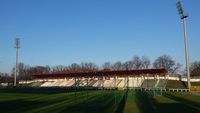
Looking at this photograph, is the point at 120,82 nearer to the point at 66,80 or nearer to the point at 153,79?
the point at 153,79

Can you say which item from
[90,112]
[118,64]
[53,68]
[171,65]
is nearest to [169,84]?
[171,65]

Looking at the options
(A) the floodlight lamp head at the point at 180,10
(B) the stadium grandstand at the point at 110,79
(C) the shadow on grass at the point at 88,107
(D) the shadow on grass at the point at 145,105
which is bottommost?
Answer: (D) the shadow on grass at the point at 145,105

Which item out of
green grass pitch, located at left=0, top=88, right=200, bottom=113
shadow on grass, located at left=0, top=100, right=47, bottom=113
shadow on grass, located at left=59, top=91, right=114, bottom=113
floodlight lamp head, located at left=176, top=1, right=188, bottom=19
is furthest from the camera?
floodlight lamp head, located at left=176, top=1, right=188, bottom=19

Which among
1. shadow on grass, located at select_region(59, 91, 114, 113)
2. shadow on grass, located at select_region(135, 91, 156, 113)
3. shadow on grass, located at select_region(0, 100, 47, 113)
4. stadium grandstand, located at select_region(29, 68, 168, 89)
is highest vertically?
stadium grandstand, located at select_region(29, 68, 168, 89)

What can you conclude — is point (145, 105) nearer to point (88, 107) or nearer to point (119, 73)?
point (88, 107)

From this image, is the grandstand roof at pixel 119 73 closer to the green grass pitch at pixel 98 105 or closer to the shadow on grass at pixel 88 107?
the green grass pitch at pixel 98 105

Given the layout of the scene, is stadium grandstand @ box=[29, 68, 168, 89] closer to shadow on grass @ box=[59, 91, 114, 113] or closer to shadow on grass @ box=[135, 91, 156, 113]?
shadow on grass @ box=[135, 91, 156, 113]

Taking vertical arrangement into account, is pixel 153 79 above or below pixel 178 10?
below

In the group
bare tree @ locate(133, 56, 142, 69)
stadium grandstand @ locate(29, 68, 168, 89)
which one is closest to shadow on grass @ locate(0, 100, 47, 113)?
stadium grandstand @ locate(29, 68, 168, 89)

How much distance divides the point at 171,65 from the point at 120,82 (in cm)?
5793

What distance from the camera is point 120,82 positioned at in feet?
337

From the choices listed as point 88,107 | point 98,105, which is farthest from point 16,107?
point 98,105

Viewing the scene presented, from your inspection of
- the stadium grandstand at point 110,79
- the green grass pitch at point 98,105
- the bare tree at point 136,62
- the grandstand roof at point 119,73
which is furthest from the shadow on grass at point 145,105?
the bare tree at point 136,62

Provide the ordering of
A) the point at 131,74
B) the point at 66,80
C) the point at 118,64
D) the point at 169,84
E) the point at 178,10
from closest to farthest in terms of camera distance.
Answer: the point at 178,10 → the point at 131,74 → the point at 169,84 → the point at 66,80 → the point at 118,64
